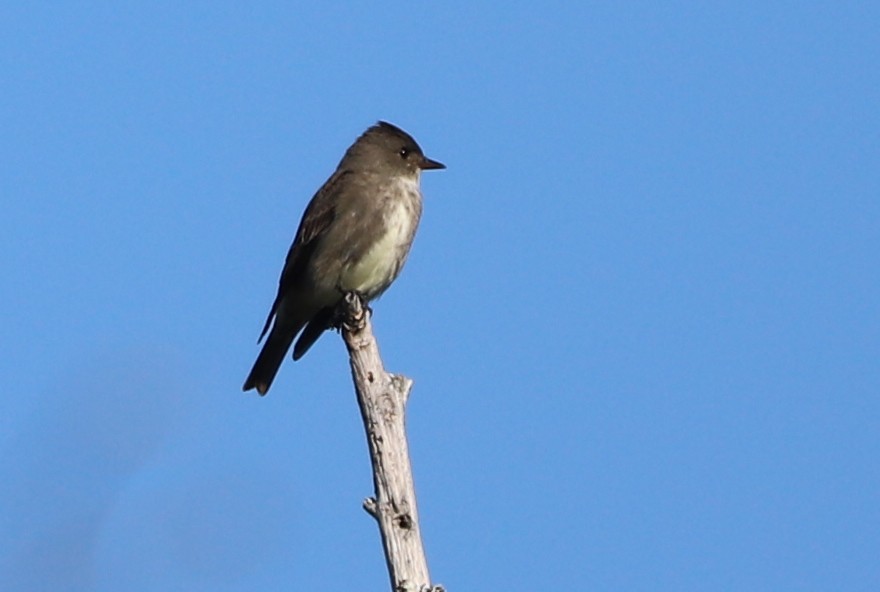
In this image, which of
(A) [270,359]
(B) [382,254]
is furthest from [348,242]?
(A) [270,359]

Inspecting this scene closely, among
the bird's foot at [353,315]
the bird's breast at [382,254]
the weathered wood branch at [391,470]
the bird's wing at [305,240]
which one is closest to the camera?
the weathered wood branch at [391,470]

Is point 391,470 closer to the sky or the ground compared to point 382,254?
closer to the ground

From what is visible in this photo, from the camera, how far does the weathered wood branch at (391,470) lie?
498 cm

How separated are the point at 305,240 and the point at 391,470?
3688 millimetres

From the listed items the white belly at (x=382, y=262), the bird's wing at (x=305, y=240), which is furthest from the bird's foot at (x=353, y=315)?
the bird's wing at (x=305, y=240)

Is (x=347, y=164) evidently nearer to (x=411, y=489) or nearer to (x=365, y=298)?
(x=365, y=298)

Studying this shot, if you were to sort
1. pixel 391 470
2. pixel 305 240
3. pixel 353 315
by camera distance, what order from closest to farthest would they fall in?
pixel 391 470, pixel 353 315, pixel 305 240

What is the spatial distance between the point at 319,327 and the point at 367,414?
3208mm

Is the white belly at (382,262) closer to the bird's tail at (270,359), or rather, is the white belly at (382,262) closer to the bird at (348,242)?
the bird at (348,242)

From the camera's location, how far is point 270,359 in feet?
28.9

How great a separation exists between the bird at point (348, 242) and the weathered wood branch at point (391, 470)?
2.37 metres

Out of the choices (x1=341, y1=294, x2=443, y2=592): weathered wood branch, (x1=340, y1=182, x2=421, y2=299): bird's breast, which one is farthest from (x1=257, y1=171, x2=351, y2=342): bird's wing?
(x1=341, y1=294, x2=443, y2=592): weathered wood branch

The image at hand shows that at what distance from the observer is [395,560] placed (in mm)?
5012

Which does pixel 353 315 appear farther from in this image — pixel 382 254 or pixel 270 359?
pixel 270 359
